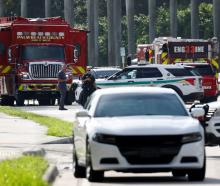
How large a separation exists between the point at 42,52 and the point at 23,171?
35.9 meters

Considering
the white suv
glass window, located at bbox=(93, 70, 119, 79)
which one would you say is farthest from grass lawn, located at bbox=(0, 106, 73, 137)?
glass window, located at bbox=(93, 70, 119, 79)

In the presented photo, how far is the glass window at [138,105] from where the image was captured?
19125 millimetres

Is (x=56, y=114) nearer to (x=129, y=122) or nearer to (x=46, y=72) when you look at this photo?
(x=46, y=72)

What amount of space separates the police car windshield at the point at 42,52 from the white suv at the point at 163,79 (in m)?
4.02

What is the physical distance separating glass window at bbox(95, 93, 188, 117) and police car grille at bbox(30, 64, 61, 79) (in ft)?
111

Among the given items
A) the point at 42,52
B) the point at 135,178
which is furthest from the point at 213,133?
the point at 42,52

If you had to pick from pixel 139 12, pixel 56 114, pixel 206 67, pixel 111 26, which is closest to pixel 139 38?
pixel 139 12

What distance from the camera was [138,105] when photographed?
19.2 metres

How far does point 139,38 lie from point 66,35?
67.9 metres

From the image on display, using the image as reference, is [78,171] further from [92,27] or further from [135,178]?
[92,27]

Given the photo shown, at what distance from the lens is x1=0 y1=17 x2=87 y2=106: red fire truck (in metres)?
53.2

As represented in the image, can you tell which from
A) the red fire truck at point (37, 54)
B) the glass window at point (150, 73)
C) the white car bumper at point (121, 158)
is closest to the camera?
the white car bumper at point (121, 158)

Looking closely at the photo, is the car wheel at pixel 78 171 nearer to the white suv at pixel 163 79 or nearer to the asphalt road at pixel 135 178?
the asphalt road at pixel 135 178

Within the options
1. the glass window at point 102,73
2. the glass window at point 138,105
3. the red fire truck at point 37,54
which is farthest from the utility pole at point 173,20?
the glass window at point 138,105
